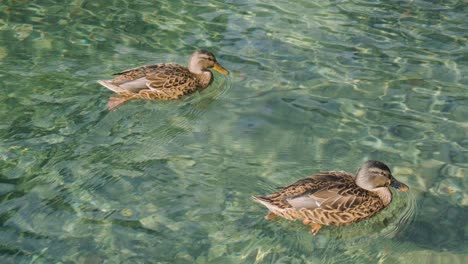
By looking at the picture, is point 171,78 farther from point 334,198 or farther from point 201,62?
Result: point 334,198

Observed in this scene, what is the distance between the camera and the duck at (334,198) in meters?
6.41

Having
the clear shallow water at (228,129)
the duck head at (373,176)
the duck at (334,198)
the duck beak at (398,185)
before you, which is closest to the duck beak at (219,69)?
the clear shallow water at (228,129)

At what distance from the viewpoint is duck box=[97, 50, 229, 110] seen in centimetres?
866

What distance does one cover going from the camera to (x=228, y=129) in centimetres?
824

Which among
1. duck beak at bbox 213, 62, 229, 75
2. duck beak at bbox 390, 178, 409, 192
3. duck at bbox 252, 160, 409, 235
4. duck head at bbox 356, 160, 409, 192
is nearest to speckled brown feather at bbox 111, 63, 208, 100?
duck beak at bbox 213, 62, 229, 75

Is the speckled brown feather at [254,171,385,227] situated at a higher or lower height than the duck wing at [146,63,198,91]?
higher

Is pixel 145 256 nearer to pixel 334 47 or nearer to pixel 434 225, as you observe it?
pixel 434 225

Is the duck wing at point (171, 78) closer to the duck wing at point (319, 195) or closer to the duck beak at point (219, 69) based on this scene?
the duck beak at point (219, 69)

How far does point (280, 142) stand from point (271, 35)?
338 cm

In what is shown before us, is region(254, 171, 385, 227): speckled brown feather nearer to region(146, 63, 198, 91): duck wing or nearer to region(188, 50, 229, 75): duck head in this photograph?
region(146, 63, 198, 91): duck wing

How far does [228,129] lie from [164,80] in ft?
3.91

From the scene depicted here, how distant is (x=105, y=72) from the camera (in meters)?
9.46

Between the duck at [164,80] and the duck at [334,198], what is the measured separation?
8.91 ft

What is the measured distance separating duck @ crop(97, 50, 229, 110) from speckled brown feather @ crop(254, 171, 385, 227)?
2.82 m
